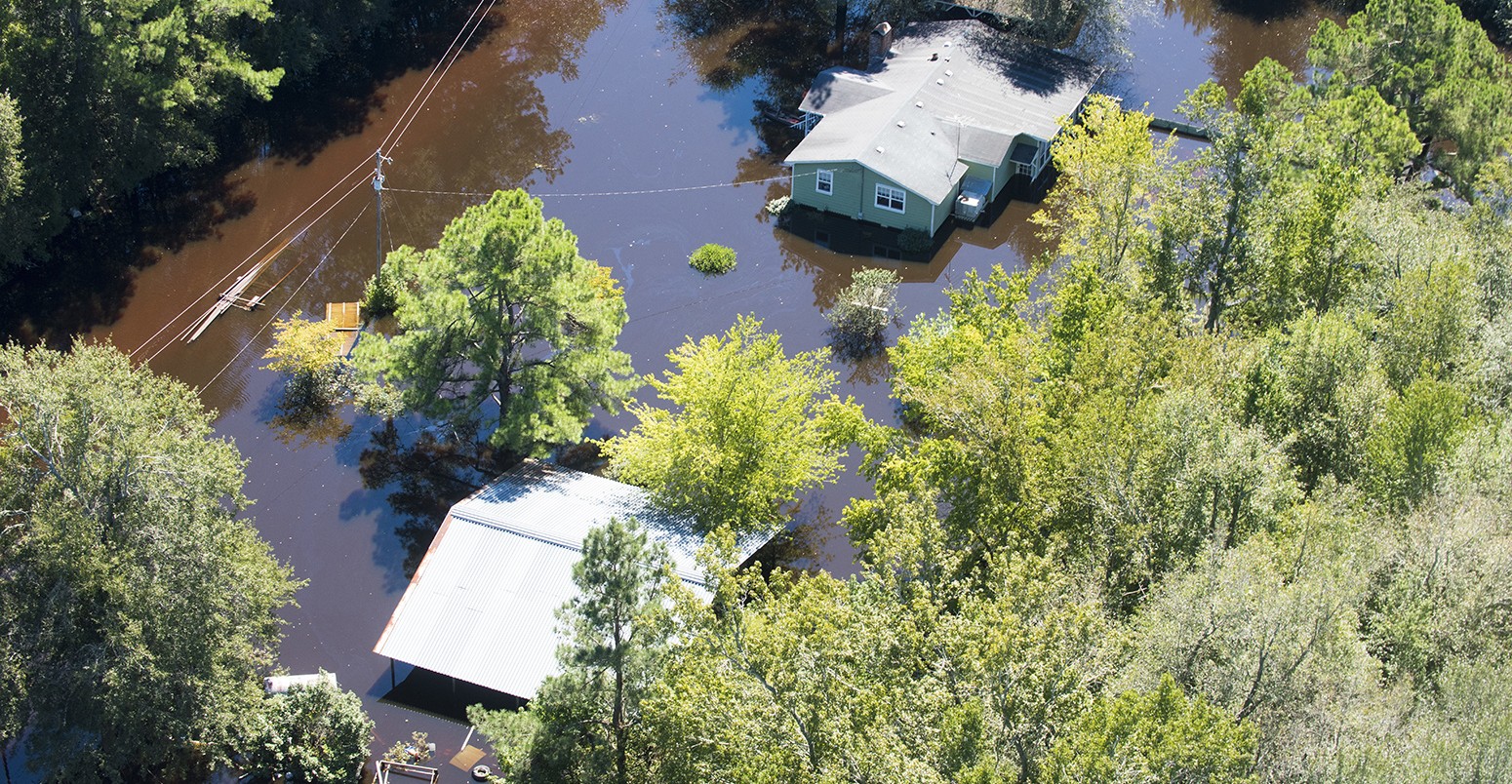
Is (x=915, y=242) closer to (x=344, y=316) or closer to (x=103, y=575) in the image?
(x=344, y=316)

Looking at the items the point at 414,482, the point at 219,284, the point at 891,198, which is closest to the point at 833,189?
the point at 891,198

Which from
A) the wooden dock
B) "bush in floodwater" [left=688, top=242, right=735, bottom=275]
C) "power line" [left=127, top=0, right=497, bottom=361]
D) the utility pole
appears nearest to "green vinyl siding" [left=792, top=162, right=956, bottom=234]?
"bush in floodwater" [left=688, top=242, right=735, bottom=275]

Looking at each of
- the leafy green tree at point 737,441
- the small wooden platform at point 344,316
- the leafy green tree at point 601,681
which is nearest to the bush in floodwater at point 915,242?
the leafy green tree at point 737,441

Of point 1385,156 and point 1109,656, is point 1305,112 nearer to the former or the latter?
point 1385,156

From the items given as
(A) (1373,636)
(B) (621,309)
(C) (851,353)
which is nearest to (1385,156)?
(C) (851,353)

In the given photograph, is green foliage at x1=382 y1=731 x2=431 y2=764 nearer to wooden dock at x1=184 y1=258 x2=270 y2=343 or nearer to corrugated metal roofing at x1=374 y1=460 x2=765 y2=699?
corrugated metal roofing at x1=374 y1=460 x2=765 y2=699

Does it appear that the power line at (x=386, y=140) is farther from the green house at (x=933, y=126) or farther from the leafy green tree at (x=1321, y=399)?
the leafy green tree at (x=1321, y=399)

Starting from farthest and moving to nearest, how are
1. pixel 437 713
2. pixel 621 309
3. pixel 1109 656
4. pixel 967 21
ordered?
pixel 967 21
pixel 621 309
pixel 437 713
pixel 1109 656
